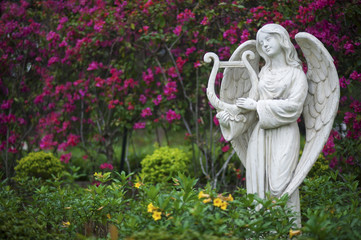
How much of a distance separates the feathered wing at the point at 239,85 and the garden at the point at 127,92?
791mm

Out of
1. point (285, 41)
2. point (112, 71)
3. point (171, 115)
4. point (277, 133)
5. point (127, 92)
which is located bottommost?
point (171, 115)

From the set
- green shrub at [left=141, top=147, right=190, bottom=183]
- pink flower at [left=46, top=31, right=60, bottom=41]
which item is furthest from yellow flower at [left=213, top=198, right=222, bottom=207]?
pink flower at [left=46, top=31, right=60, bottom=41]

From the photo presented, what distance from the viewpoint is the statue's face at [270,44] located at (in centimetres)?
394

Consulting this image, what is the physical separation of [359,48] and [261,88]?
2.20 m

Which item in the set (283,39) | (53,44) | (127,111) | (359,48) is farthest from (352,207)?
(53,44)

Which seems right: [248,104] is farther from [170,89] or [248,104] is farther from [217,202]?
[170,89]

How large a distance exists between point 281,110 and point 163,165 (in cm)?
285

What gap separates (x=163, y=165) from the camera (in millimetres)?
6410

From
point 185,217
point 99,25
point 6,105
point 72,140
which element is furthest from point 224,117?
point 6,105

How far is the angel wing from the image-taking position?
3.90 meters

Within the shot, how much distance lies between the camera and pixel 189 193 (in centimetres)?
372

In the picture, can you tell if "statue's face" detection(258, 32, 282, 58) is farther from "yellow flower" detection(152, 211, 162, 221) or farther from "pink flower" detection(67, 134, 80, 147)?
"pink flower" detection(67, 134, 80, 147)

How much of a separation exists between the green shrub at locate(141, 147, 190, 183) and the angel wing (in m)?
2.61

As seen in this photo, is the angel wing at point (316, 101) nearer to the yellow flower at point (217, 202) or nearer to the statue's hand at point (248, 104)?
the statue's hand at point (248, 104)
